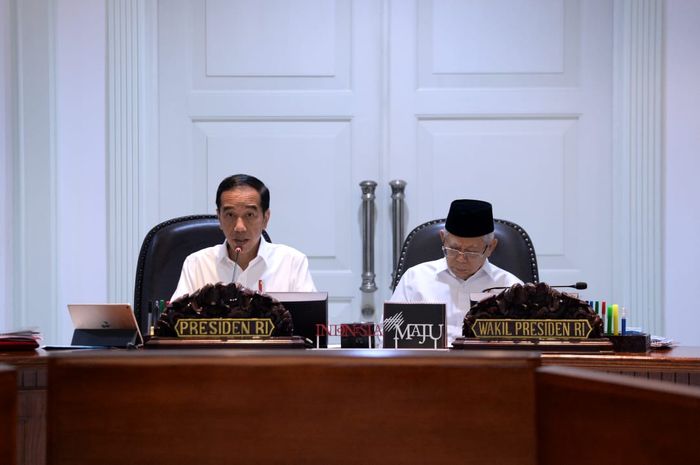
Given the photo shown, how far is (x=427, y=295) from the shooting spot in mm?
3156

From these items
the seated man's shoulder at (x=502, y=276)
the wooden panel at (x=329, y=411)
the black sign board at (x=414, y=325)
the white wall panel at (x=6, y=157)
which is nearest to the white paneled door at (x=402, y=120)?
the white wall panel at (x=6, y=157)

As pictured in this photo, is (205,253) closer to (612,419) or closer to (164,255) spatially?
(164,255)

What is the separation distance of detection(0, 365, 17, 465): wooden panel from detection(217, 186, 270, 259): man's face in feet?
7.32

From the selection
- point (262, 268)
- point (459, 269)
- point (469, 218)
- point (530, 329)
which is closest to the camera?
point (530, 329)

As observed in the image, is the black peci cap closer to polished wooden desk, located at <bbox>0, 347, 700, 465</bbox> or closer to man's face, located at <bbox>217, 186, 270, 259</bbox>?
man's face, located at <bbox>217, 186, 270, 259</bbox>

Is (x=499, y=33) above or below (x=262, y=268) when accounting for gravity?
above

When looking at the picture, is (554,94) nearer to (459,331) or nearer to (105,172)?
(459,331)

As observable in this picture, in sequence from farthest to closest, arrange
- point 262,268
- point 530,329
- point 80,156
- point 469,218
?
point 80,156, point 262,268, point 469,218, point 530,329

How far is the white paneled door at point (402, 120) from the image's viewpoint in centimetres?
395

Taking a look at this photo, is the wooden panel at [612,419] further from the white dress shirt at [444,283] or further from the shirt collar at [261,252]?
the shirt collar at [261,252]

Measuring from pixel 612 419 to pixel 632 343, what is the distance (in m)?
1.50

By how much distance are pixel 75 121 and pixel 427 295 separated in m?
1.71

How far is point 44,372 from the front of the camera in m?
2.17

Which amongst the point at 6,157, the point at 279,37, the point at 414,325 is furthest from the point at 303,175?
the point at 414,325
